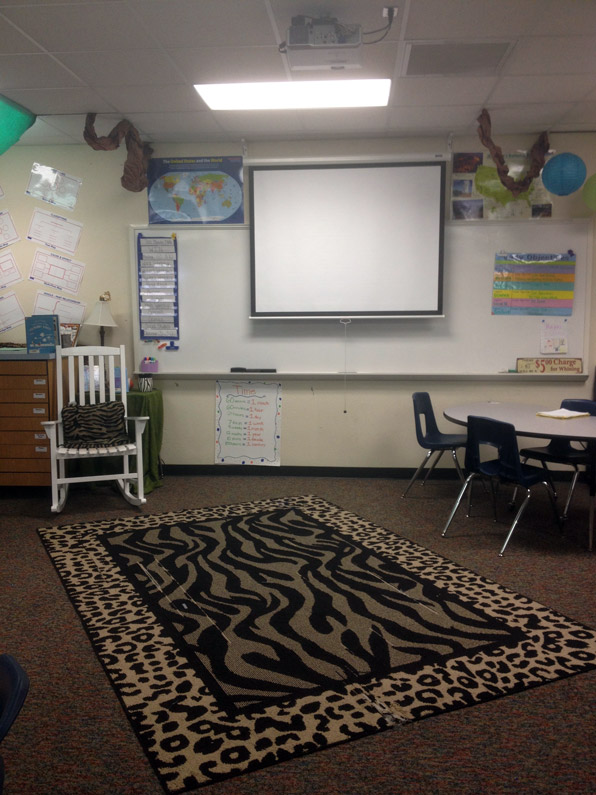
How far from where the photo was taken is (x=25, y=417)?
462 centimetres

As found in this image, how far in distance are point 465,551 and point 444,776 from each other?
1887 mm

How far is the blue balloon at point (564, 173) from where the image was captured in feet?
14.6

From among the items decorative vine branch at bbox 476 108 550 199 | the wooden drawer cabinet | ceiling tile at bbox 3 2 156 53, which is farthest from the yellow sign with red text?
the wooden drawer cabinet

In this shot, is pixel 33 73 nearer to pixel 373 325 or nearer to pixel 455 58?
pixel 455 58

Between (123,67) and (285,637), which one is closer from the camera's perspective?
(285,637)

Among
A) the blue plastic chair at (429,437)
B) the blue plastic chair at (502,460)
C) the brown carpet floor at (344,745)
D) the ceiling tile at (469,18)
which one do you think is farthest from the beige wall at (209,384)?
the brown carpet floor at (344,745)

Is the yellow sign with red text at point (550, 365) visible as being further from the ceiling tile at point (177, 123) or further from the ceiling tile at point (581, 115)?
the ceiling tile at point (177, 123)

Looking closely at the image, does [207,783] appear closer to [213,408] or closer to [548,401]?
[213,408]

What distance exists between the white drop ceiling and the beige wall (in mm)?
234

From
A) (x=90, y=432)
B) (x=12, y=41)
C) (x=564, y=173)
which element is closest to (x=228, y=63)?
(x=12, y=41)

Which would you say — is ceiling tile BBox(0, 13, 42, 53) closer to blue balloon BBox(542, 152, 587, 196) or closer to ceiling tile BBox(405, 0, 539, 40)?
ceiling tile BBox(405, 0, 539, 40)

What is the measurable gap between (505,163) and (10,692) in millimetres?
4964

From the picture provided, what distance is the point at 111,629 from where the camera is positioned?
262 centimetres

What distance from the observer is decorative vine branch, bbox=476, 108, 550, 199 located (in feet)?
14.6
